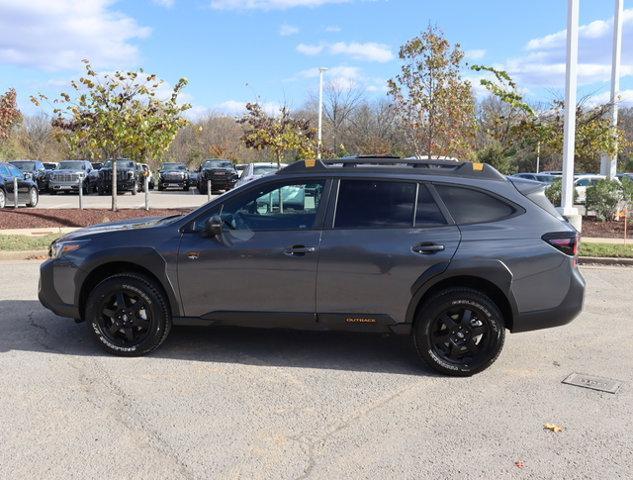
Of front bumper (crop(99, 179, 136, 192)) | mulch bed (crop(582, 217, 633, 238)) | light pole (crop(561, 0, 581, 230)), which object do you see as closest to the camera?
light pole (crop(561, 0, 581, 230))

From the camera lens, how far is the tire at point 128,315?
17.2 ft

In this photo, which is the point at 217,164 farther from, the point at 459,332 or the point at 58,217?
the point at 459,332

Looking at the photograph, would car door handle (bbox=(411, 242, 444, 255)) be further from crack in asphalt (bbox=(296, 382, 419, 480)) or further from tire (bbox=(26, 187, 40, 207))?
tire (bbox=(26, 187, 40, 207))

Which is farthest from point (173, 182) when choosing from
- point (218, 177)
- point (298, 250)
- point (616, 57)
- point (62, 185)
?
point (298, 250)

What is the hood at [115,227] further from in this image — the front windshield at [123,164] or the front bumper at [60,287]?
the front windshield at [123,164]

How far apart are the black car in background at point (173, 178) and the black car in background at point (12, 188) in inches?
555

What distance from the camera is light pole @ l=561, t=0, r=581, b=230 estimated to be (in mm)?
12469

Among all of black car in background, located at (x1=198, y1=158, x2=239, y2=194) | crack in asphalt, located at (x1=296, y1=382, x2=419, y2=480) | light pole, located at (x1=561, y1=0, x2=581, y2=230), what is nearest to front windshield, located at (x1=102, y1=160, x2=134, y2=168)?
black car in background, located at (x1=198, y1=158, x2=239, y2=194)

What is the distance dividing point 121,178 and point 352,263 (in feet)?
90.1

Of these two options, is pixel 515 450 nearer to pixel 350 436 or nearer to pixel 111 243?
pixel 350 436

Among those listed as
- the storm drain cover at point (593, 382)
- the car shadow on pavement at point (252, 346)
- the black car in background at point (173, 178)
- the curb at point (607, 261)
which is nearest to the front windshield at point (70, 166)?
the black car in background at point (173, 178)

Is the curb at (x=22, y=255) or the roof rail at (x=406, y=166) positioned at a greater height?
the roof rail at (x=406, y=166)

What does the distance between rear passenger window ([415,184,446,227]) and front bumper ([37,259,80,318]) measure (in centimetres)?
297

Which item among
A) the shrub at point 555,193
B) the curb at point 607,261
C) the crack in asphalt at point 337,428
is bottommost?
the crack in asphalt at point 337,428
